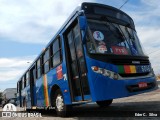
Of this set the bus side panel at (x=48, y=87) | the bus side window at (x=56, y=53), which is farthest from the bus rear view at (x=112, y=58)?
the bus side window at (x=56, y=53)

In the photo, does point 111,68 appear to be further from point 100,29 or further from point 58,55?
point 58,55

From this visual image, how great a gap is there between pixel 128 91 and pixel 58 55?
3102 mm

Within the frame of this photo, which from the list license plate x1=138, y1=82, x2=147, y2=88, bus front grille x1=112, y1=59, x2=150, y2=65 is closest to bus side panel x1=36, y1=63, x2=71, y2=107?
bus front grille x1=112, y1=59, x2=150, y2=65

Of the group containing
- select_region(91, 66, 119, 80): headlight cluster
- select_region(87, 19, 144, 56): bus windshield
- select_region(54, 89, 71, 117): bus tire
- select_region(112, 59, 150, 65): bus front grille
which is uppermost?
select_region(87, 19, 144, 56): bus windshield

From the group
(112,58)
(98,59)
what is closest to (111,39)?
(112,58)

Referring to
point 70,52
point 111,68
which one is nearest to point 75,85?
point 70,52

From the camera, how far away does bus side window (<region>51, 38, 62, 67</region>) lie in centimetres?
859

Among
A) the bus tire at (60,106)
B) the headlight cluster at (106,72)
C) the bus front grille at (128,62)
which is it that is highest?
the bus front grille at (128,62)

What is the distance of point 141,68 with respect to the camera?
717 cm

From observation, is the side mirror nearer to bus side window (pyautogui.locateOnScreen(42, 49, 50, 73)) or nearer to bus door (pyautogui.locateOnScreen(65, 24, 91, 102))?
bus door (pyautogui.locateOnScreen(65, 24, 91, 102))

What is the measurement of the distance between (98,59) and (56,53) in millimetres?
2848

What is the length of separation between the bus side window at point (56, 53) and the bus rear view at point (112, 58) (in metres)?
2.08

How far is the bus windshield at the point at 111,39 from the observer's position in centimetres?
662

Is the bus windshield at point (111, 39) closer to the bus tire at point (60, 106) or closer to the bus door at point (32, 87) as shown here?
the bus tire at point (60, 106)
